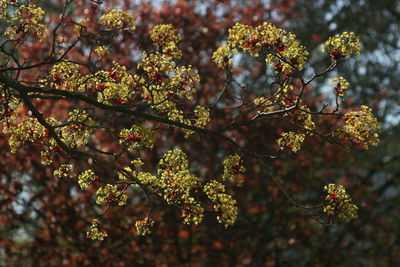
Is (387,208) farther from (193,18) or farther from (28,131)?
(28,131)

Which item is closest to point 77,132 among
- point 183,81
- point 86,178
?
point 86,178

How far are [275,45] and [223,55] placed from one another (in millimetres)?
888

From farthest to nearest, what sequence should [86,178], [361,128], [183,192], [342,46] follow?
[86,178], [361,128], [183,192], [342,46]

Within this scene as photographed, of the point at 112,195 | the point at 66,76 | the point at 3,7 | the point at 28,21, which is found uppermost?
the point at 28,21

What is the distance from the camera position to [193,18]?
39.3 ft

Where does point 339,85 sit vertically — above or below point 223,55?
below

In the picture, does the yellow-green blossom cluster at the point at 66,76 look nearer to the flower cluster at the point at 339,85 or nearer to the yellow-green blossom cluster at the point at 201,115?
the yellow-green blossom cluster at the point at 201,115

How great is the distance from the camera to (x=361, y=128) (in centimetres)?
527

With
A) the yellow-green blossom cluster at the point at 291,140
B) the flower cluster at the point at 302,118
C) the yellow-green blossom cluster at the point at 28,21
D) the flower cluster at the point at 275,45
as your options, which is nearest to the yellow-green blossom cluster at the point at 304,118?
the flower cluster at the point at 302,118

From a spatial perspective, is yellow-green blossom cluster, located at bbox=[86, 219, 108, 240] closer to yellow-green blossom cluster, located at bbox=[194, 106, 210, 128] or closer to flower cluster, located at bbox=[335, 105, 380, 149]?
yellow-green blossom cluster, located at bbox=[194, 106, 210, 128]

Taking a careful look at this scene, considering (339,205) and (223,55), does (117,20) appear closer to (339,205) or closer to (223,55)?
(223,55)

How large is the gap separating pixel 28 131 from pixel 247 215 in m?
7.38

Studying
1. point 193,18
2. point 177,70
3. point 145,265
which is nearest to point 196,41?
point 193,18

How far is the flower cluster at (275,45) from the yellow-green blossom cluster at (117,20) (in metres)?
1.66
